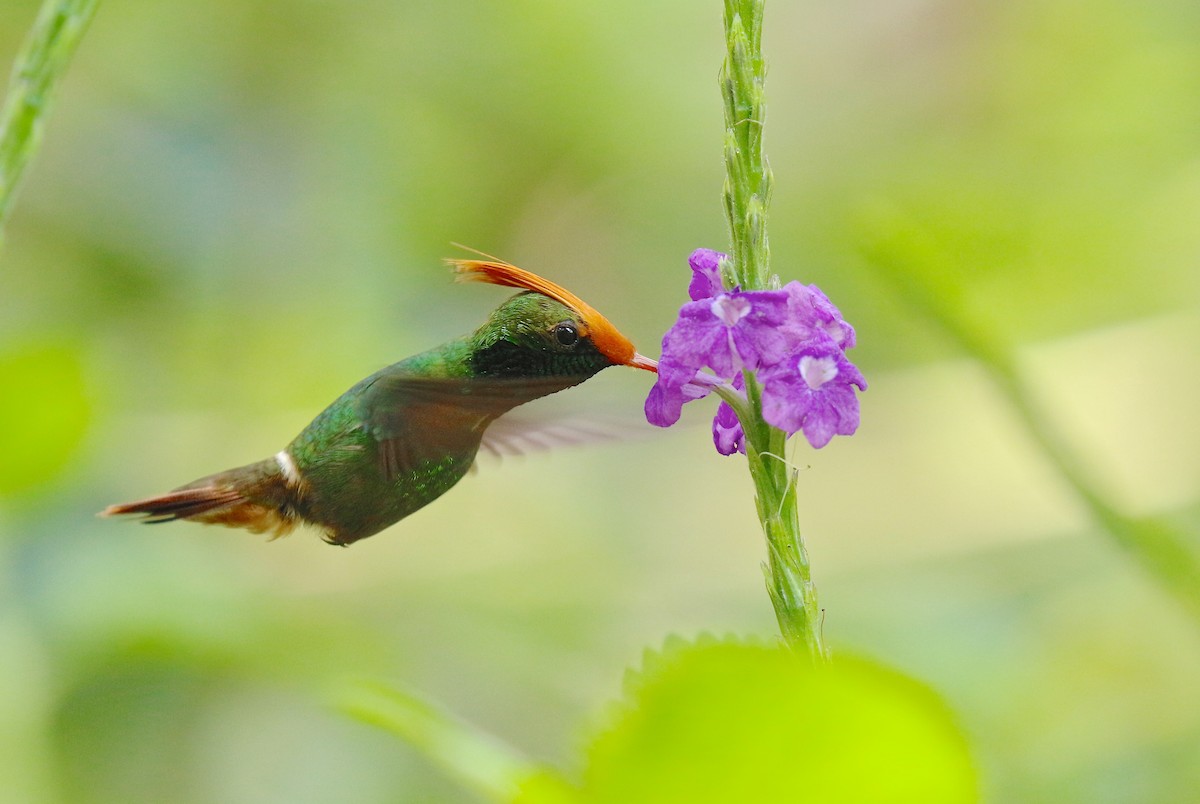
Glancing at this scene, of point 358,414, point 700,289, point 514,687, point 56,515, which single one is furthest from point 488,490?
point 700,289

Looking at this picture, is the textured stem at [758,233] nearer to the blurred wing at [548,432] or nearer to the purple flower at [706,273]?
the purple flower at [706,273]

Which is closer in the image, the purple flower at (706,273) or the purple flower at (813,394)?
the purple flower at (813,394)

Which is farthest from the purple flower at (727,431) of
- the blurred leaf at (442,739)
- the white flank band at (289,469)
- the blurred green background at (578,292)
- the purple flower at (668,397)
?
the blurred green background at (578,292)

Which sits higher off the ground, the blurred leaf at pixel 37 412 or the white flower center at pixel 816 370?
the white flower center at pixel 816 370

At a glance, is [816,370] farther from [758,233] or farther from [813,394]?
[758,233]

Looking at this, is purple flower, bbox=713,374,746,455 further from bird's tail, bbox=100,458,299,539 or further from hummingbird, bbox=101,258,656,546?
bird's tail, bbox=100,458,299,539

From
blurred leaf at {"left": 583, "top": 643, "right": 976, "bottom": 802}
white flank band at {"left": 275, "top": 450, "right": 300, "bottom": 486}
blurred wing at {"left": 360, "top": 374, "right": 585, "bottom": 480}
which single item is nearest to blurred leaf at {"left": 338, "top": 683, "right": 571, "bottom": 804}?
blurred leaf at {"left": 583, "top": 643, "right": 976, "bottom": 802}

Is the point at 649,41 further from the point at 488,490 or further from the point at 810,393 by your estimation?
the point at 810,393

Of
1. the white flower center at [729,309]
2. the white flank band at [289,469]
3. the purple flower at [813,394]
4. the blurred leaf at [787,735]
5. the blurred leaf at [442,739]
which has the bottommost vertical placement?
the blurred leaf at [442,739]
